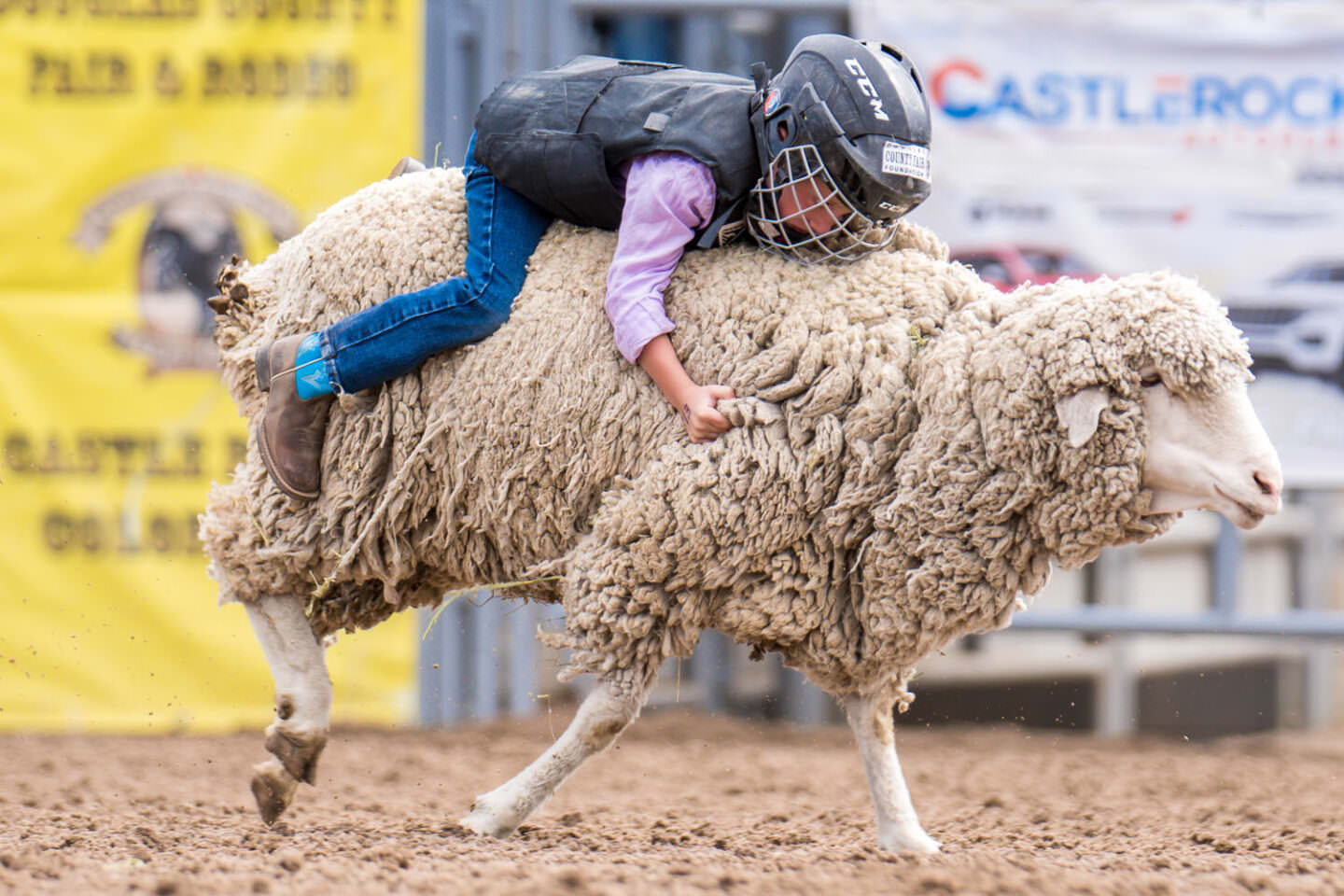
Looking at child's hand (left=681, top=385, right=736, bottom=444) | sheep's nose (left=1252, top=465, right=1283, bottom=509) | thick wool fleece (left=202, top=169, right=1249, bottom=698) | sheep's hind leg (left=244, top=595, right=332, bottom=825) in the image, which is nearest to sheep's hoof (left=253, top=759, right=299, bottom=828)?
sheep's hind leg (left=244, top=595, right=332, bottom=825)

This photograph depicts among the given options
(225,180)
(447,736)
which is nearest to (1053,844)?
(447,736)

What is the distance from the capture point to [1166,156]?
17.7 ft

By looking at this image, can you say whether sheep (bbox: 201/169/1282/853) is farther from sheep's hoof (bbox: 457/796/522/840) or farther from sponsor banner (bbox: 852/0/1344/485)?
sponsor banner (bbox: 852/0/1344/485)

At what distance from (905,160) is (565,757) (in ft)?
4.54

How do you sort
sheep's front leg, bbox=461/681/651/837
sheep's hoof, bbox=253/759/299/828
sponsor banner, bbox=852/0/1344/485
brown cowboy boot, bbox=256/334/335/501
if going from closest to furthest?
1. sheep's front leg, bbox=461/681/651/837
2. brown cowboy boot, bbox=256/334/335/501
3. sheep's hoof, bbox=253/759/299/828
4. sponsor banner, bbox=852/0/1344/485

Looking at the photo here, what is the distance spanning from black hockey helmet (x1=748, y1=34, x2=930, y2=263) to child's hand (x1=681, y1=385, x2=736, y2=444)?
14.4 inches

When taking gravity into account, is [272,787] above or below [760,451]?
below

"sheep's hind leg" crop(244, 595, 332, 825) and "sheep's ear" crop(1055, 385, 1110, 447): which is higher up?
"sheep's ear" crop(1055, 385, 1110, 447)

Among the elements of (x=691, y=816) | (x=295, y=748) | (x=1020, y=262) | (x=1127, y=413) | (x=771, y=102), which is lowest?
(x=691, y=816)

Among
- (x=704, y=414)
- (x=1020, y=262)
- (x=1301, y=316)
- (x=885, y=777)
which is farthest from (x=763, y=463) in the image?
(x=1301, y=316)

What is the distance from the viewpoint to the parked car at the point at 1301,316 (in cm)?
535

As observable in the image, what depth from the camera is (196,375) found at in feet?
18.4

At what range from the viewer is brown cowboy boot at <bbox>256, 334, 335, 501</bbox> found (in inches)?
129

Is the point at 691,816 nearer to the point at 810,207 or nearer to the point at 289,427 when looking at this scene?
the point at 289,427
